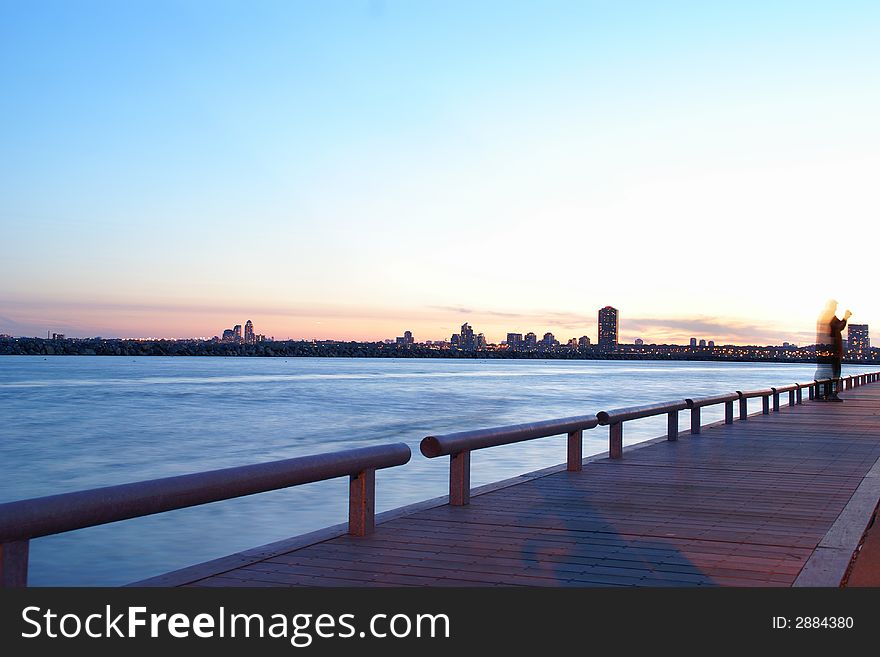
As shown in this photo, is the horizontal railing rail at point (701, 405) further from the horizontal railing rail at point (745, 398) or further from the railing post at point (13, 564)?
the railing post at point (13, 564)

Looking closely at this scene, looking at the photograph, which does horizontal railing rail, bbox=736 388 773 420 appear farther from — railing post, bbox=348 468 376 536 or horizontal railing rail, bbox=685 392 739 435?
railing post, bbox=348 468 376 536

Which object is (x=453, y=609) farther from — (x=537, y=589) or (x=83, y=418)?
(x=83, y=418)

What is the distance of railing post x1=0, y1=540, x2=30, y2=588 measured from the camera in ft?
14.5

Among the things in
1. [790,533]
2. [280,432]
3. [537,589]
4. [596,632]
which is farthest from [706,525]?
[280,432]

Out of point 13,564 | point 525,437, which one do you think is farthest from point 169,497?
point 525,437

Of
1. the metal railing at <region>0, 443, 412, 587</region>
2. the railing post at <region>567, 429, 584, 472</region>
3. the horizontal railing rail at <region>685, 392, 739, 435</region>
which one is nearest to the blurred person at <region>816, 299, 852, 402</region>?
the horizontal railing rail at <region>685, 392, 739, 435</region>

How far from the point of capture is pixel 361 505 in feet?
24.2

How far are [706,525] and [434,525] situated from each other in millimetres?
2332

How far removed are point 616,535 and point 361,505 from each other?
2.05 meters

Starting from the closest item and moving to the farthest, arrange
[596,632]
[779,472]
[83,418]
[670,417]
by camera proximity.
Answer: [596,632], [779,472], [670,417], [83,418]

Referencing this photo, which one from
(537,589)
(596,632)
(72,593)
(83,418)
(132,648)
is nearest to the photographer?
(132,648)

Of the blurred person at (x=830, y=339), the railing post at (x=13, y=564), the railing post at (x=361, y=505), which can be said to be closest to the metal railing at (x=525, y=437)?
the railing post at (x=361, y=505)

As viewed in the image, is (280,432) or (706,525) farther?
(280,432)

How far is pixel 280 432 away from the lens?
37.7m
